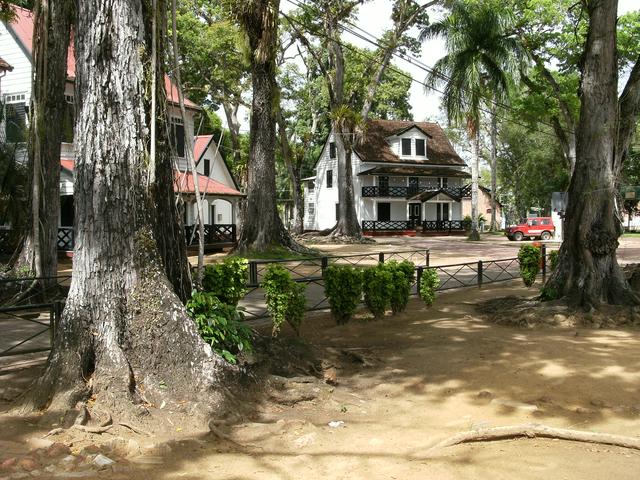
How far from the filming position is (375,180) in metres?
47.8

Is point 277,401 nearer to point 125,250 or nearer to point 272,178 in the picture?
point 125,250

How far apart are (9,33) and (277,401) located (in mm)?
24539

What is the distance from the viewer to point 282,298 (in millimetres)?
9164

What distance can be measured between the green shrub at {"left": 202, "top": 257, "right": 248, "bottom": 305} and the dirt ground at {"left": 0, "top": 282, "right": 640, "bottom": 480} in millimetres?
1568

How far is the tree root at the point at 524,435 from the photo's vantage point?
16.4ft

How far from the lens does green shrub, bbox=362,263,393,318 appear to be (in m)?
10.7

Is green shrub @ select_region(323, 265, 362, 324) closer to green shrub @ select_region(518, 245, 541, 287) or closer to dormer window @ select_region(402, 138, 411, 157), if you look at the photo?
green shrub @ select_region(518, 245, 541, 287)

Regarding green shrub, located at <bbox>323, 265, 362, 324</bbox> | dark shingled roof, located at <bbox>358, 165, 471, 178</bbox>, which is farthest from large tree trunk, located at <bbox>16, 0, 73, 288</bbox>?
dark shingled roof, located at <bbox>358, 165, 471, 178</bbox>

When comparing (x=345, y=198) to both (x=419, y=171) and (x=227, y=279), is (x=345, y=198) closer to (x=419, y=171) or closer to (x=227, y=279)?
(x=419, y=171)

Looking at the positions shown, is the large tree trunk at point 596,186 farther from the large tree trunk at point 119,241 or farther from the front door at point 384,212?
the front door at point 384,212

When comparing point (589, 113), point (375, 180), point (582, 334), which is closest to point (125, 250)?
point (582, 334)

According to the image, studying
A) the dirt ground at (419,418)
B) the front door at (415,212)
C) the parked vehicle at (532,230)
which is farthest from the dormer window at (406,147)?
the dirt ground at (419,418)

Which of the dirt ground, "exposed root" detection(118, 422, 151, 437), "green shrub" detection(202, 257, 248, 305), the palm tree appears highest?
the palm tree

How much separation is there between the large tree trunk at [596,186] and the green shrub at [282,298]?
5695 millimetres
